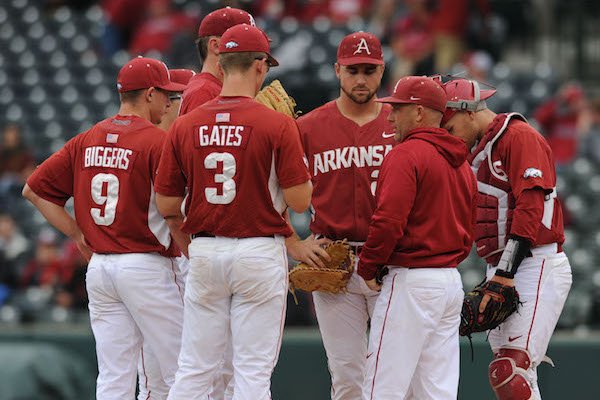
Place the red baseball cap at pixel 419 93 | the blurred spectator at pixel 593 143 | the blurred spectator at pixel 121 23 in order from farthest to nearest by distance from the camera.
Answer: the blurred spectator at pixel 121 23
the blurred spectator at pixel 593 143
the red baseball cap at pixel 419 93

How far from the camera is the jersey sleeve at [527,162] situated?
20.4 ft

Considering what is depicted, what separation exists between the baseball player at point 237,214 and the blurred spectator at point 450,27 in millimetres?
6339

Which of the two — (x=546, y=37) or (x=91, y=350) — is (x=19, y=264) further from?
(x=546, y=37)

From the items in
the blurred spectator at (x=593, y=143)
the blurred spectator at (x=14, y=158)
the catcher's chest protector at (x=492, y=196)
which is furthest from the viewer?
the blurred spectator at (x=14, y=158)

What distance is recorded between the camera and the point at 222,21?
647 cm

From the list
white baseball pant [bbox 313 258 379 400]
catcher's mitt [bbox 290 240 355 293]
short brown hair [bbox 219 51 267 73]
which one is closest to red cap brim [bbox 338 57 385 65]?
short brown hair [bbox 219 51 267 73]

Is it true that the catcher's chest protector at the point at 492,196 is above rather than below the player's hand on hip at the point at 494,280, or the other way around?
above

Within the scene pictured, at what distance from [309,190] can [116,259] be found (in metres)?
1.12

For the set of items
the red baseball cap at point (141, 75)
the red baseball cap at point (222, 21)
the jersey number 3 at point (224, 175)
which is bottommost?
the jersey number 3 at point (224, 175)

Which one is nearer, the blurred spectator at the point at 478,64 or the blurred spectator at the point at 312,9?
the blurred spectator at the point at 478,64

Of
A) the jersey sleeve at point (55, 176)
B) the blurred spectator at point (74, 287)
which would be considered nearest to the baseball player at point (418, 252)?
the jersey sleeve at point (55, 176)

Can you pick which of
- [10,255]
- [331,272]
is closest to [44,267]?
[10,255]

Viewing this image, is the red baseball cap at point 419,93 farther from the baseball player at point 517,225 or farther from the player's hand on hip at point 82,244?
the player's hand on hip at point 82,244

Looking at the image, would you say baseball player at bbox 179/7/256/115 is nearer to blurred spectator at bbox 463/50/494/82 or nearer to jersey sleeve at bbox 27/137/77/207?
jersey sleeve at bbox 27/137/77/207
